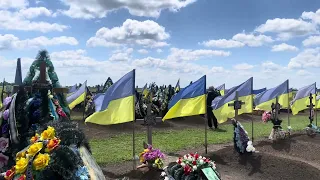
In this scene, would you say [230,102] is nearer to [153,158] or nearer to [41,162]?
[153,158]

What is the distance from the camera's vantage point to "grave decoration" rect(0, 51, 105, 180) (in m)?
3.47

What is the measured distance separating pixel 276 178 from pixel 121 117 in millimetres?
4374

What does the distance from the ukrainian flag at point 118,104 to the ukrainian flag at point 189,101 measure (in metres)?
1.58

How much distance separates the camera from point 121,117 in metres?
9.69

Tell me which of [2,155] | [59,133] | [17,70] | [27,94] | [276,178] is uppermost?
[17,70]

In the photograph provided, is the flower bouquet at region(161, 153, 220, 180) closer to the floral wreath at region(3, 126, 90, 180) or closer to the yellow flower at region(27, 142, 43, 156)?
the floral wreath at region(3, 126, 90, 180)

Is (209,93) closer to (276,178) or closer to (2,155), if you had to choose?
(276,178)

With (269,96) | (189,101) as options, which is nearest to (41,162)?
(189,101)

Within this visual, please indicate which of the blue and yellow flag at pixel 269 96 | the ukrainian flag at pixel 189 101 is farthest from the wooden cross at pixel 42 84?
the blue and yellow flag at pixel 269 96

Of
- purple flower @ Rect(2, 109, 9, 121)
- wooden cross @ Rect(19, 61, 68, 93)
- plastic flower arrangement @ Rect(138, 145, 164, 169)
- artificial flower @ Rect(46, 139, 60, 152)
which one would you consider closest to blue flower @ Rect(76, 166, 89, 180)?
artificial flower @ Rect(46, 139, 60, 152)

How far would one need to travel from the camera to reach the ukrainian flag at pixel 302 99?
17188 millimetres

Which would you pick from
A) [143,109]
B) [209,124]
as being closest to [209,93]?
[209,124]

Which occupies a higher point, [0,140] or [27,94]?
→ [27,94]

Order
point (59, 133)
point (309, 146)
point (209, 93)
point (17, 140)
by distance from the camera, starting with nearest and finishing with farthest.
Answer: point (59, 133) → point (17, 140) → point (309, 146) → point (209, 93)
